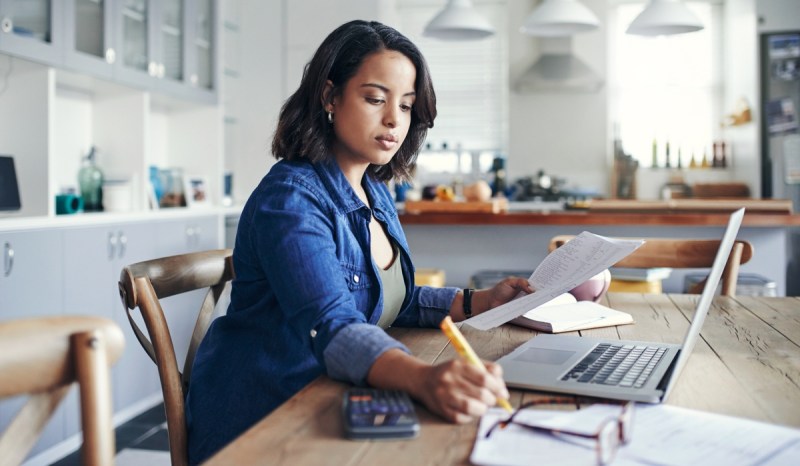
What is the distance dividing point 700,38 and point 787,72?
46.8 inches

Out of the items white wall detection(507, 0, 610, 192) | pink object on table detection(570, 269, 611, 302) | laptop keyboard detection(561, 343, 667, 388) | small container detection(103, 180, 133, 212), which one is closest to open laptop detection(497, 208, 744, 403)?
laptop keyboard detection(561, 343, 667, 388)

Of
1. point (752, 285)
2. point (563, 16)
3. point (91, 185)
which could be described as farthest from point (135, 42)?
point (752, 285)

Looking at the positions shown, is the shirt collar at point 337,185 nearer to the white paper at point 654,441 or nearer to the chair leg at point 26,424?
the white paper at point 654,441

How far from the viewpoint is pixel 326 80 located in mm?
1411

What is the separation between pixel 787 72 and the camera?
5512 mm

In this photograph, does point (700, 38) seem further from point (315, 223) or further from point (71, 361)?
point (71, 361)

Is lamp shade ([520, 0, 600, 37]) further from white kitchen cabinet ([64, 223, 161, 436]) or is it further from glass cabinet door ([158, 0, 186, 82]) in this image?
white kitchen cabinet ([64, 223, 161, 436])

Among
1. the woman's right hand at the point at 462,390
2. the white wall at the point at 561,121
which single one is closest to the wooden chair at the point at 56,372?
the woman's right hand at the point at 462,390

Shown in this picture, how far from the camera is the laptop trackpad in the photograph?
1155 millimetres

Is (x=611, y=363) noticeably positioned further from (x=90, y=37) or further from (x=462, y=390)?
(x=90, y=37)

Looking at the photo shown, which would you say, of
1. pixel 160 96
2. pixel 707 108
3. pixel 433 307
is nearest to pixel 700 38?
pixel 707 108

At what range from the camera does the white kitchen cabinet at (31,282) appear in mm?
2535

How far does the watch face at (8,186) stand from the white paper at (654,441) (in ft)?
7.67

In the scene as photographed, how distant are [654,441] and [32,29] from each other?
2.69 m
